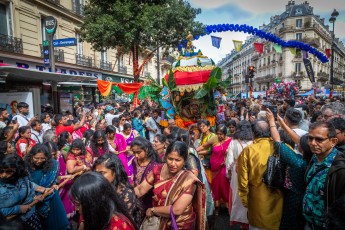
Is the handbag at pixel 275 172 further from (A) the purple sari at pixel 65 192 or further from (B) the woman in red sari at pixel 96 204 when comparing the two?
(A) the purple sari at pixel 65 192

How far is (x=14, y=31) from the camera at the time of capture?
13133mm

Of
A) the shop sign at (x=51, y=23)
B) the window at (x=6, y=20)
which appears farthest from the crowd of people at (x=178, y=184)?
the window at (x=6, y=20)

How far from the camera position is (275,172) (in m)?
2.72

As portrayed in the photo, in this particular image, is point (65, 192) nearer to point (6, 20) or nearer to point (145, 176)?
point (145, 176)

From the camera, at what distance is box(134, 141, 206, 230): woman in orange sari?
7.30 ft

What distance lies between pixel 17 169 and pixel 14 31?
13.4 meters

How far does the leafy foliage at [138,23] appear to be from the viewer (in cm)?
1277

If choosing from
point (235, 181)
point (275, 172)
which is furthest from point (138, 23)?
point (275, 172)

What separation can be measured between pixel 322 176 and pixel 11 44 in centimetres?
1507

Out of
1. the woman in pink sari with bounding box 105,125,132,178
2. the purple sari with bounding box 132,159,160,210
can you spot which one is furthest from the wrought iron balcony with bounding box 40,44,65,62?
the purple sari with bounding box 132,159,160,210

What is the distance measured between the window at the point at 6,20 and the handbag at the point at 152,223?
1423 cm

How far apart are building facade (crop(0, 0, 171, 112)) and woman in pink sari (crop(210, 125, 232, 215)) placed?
7.06 meters

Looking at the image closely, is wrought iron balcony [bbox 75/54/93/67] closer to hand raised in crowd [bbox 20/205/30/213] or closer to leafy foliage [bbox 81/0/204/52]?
leafy foliage [bbox 81/0/204/52]

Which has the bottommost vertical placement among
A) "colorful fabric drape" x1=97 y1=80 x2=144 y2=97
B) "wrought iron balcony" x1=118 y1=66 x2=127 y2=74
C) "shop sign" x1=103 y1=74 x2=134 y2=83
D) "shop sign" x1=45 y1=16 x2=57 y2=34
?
"colorful fabric drape" x1=97 y1=80 x2=144 y2=97
